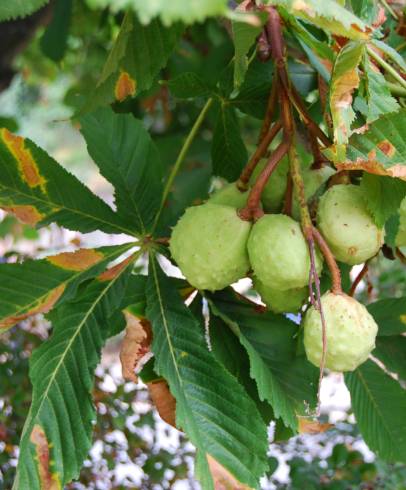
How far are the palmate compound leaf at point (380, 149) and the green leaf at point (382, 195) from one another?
0.03 meters

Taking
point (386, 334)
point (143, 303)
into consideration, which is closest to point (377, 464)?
point (386, 334)

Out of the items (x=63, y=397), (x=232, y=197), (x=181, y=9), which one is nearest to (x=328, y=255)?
(x=232, y=197)

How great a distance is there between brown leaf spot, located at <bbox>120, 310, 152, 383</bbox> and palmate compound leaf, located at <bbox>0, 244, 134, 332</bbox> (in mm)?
96

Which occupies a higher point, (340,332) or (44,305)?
(44,305)

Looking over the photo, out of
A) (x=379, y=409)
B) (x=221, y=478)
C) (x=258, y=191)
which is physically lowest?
(x=221, y=478)

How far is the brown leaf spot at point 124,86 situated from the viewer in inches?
41.6

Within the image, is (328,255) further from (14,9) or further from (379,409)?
(14,9)

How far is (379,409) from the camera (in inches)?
45.3

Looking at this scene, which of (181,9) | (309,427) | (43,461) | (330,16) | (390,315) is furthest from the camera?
(390,315)

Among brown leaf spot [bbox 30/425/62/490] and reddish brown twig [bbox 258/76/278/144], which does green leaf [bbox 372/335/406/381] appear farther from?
brown leaf spot [bbox 30/425/62/490]

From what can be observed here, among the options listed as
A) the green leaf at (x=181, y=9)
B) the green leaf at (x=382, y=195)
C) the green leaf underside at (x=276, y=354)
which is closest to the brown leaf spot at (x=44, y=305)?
the green leaf underside at (x=276, y=354)

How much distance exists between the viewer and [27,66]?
263 cm

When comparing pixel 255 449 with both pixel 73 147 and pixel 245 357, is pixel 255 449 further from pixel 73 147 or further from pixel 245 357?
pixel 73 147

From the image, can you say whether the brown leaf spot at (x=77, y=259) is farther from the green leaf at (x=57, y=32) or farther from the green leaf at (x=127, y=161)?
the green leaf at (x=57, y=32)
